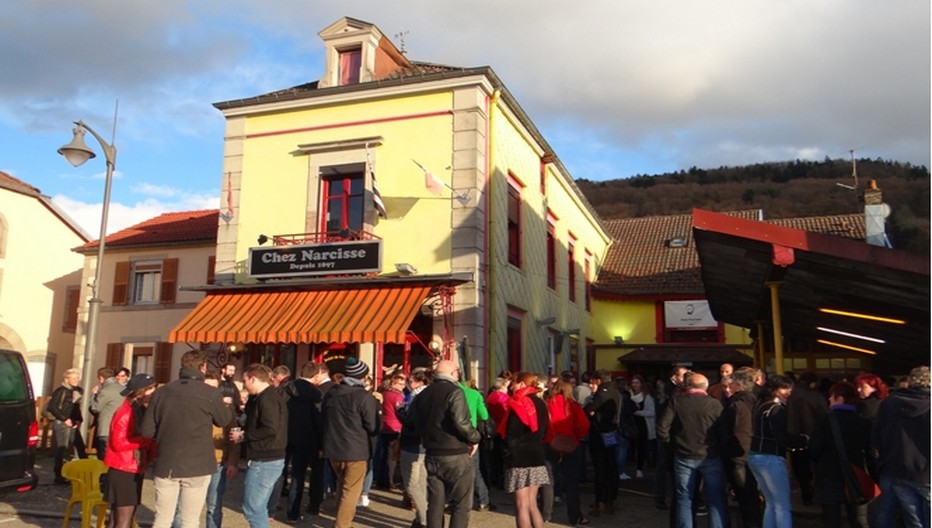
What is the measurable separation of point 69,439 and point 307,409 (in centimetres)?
530

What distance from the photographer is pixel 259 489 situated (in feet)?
20.0

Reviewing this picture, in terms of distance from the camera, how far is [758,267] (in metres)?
9.32

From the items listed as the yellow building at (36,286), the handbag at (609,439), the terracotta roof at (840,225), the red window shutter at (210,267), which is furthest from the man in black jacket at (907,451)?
the yellow building at (36,286)

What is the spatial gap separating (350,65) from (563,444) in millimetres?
10093

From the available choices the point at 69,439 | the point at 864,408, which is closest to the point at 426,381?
the point at 864,408

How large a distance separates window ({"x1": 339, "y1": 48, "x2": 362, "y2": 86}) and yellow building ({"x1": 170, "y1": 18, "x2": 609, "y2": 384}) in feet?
0.09

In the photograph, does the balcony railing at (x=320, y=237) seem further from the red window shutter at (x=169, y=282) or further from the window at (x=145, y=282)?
the window at (x=145, y=282)

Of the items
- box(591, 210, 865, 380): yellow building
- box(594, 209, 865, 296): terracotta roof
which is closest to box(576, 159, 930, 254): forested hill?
box(594, 209, 865, 296): terracotta roof

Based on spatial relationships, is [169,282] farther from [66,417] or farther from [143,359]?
[66,417]

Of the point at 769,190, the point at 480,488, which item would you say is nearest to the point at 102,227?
the point at 480,488

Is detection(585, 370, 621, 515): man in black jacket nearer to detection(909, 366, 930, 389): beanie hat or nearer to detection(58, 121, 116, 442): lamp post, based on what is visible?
detection(909, 366, 930, 389): beanie hat

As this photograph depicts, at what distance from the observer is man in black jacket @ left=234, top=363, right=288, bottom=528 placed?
6.06 metres

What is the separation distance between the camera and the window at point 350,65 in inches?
585

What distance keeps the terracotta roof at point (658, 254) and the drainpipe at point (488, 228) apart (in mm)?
10794
